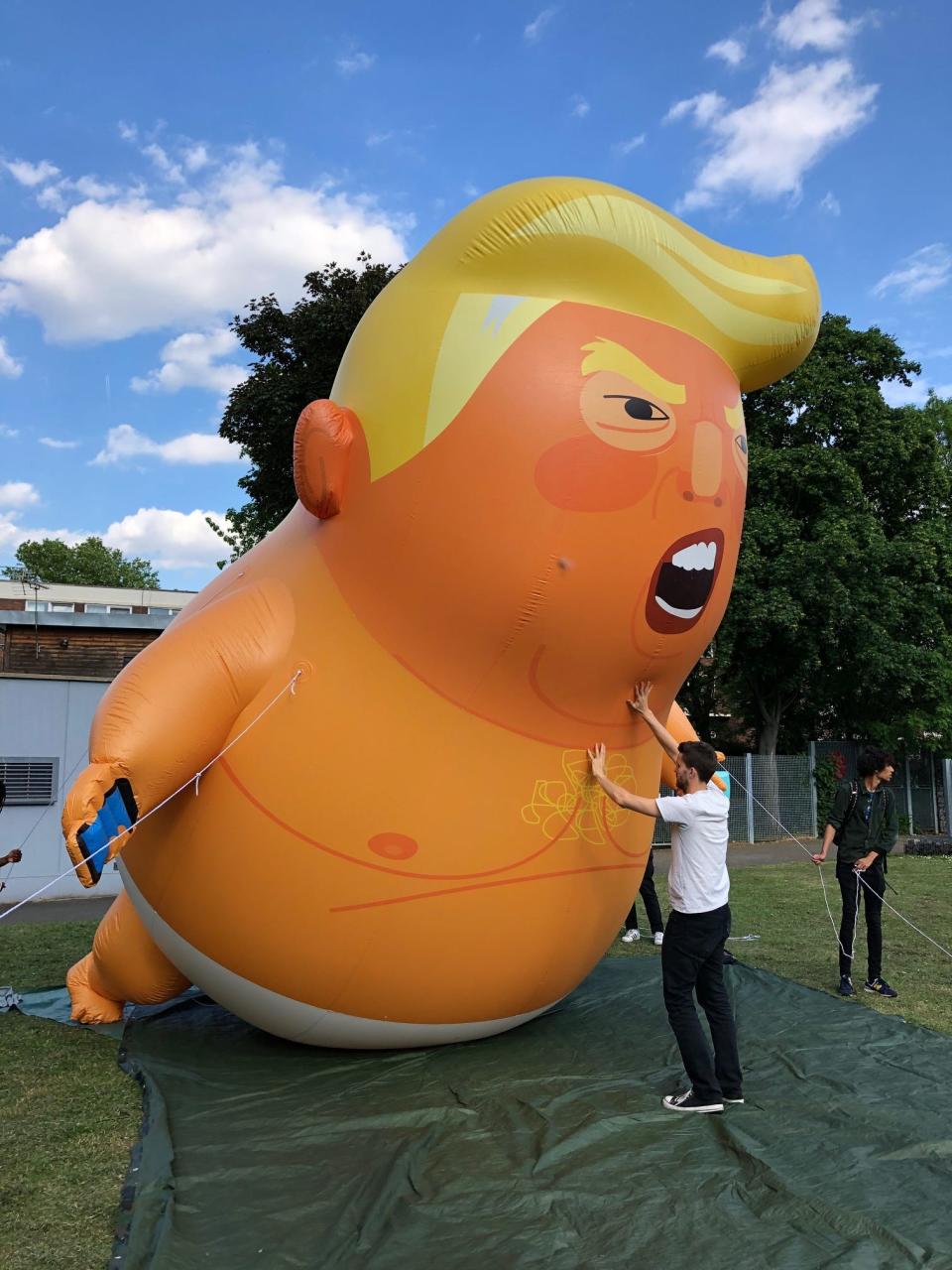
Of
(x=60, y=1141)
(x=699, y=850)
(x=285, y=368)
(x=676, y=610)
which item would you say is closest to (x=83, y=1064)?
(x=60, y=1141)

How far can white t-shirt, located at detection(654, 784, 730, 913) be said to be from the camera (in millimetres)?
4336

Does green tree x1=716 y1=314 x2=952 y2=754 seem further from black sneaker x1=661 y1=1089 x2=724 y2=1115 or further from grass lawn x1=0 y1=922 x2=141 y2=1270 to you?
grass lawn x1=0 y1=922 x2=141 y2=1270

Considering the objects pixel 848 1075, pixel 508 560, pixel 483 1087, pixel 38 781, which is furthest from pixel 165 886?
pixel 38 781

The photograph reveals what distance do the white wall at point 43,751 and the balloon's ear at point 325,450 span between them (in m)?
9.10

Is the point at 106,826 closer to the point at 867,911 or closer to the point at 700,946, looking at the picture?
the point at 700,946

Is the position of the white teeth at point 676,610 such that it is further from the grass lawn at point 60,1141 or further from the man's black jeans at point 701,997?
the grass lawn at point 60,1141

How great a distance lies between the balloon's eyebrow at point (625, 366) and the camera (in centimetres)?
429

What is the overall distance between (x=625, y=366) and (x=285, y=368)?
1430 centimetres

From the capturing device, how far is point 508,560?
4.23 m

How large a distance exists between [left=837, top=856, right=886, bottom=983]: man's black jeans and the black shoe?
20 mm

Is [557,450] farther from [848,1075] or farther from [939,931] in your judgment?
[939,931]

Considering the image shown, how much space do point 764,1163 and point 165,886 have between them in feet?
10.0

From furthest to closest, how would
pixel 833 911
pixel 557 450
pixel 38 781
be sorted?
pixel 38 781 < pixel 833 911 < pixel 557 450

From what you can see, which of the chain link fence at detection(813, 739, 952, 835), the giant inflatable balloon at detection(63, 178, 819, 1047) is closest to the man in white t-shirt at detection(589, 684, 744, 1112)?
the giant inflatable balloon at detection(63, 178, 819, 1047)
